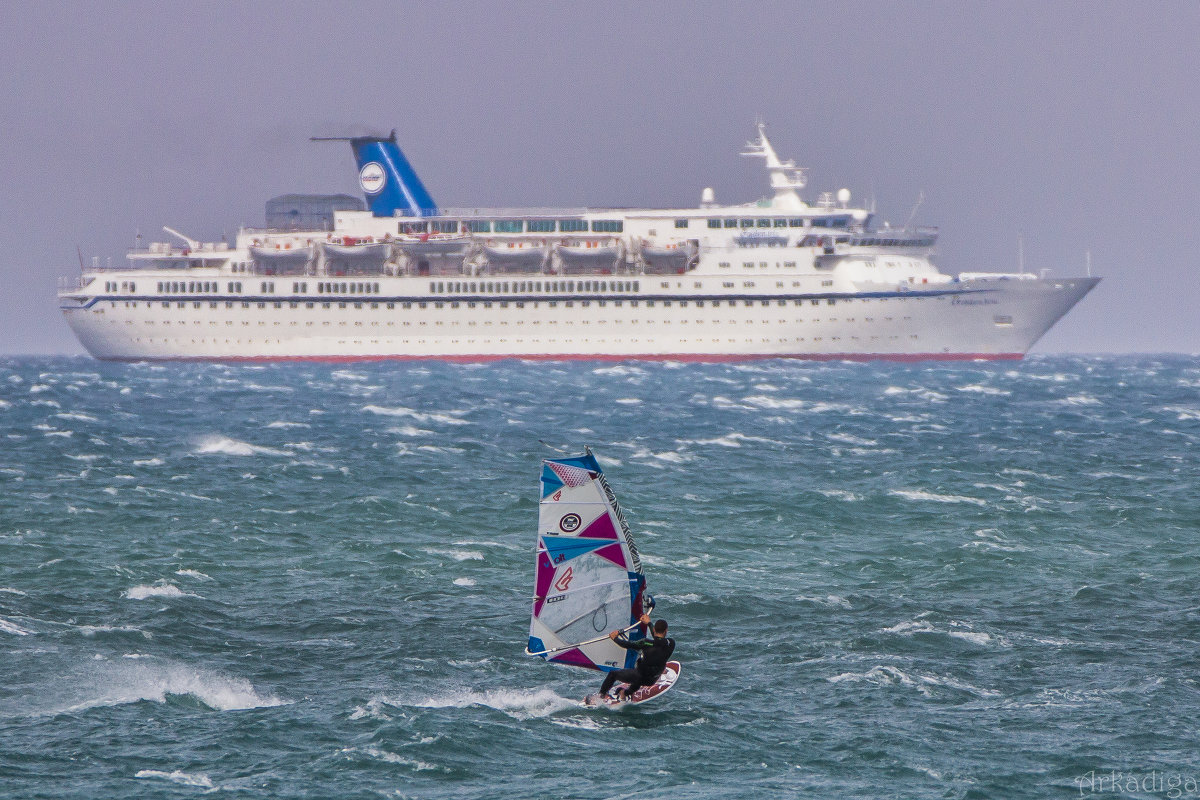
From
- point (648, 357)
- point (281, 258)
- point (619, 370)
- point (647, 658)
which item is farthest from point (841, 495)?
point (281, 258)

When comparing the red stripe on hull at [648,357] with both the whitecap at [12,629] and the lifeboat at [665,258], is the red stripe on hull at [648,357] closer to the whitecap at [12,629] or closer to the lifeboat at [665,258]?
the lifeboat at [665,258]

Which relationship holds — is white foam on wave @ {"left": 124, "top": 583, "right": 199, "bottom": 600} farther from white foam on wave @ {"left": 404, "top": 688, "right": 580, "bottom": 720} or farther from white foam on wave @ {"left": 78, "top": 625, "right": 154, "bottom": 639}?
white foam on wave @ {"left": 404, "top": 688, "right": 580, "bottom": 720}

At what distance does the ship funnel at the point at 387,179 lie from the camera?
12049 cm

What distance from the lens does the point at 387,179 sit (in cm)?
12119

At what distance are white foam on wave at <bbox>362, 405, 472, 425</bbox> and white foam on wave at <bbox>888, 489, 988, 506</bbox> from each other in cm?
2476

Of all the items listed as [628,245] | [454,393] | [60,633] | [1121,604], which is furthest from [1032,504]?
[628,245]

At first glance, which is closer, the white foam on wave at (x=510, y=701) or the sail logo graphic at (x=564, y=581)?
the white foam on wave at (x=510, y=701)

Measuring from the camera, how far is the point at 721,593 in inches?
1141

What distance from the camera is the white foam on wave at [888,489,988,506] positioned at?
40812mm

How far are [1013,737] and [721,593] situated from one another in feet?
32.5

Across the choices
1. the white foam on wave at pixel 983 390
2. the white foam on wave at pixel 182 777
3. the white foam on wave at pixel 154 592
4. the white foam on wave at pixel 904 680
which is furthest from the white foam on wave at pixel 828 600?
the white foam on wave at pixel 983 390

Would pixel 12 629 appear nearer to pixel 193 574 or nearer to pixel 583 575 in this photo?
pixel 193 574

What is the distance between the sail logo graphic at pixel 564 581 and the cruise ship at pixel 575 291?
8562 cm

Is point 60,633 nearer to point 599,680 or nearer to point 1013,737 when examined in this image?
point 599,680
